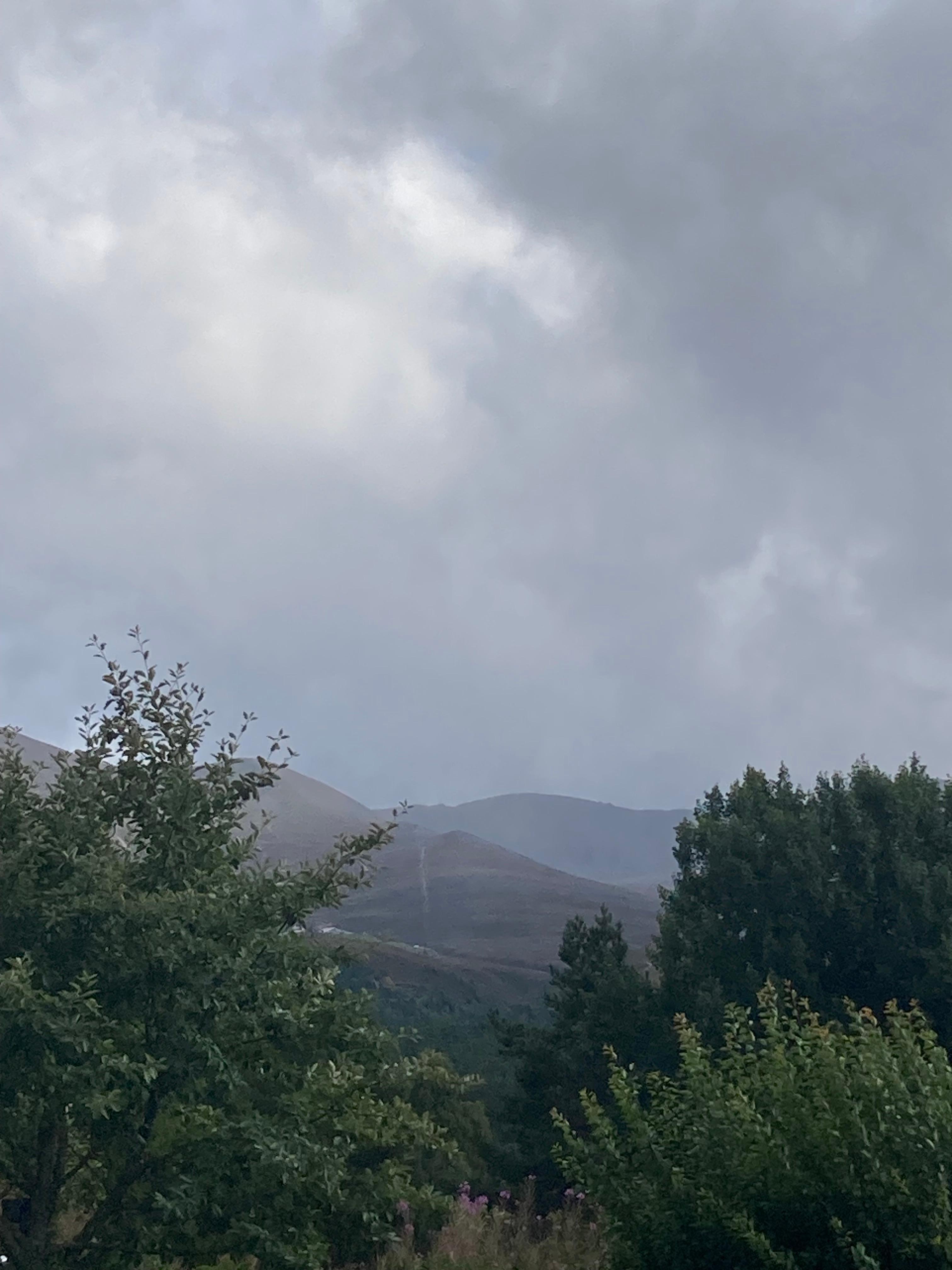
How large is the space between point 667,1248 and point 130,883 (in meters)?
4.58

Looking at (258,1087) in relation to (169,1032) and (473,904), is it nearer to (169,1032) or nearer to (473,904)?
(169,1032)

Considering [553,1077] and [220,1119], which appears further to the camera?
[553,1077]

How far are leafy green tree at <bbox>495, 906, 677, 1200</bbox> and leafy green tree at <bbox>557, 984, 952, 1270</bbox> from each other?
11.6m

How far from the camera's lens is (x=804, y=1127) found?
7152 mm

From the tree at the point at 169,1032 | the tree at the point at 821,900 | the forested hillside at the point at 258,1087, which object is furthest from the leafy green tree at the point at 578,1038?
the tree at the point at 169,1032

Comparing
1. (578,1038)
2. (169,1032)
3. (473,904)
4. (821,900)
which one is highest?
(821,900)

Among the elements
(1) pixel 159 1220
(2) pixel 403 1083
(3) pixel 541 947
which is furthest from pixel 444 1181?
(3) pixel 541 947

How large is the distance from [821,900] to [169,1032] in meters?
16.2

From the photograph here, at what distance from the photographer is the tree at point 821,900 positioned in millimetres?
20078

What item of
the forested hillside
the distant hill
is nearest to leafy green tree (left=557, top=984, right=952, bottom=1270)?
the forested hillside

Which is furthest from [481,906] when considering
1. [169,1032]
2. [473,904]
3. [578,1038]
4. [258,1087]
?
[169,1032]

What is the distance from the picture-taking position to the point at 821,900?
67.8ft

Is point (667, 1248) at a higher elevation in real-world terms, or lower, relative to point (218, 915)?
lower

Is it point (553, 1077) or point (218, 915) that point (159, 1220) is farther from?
point (553, 1077)
